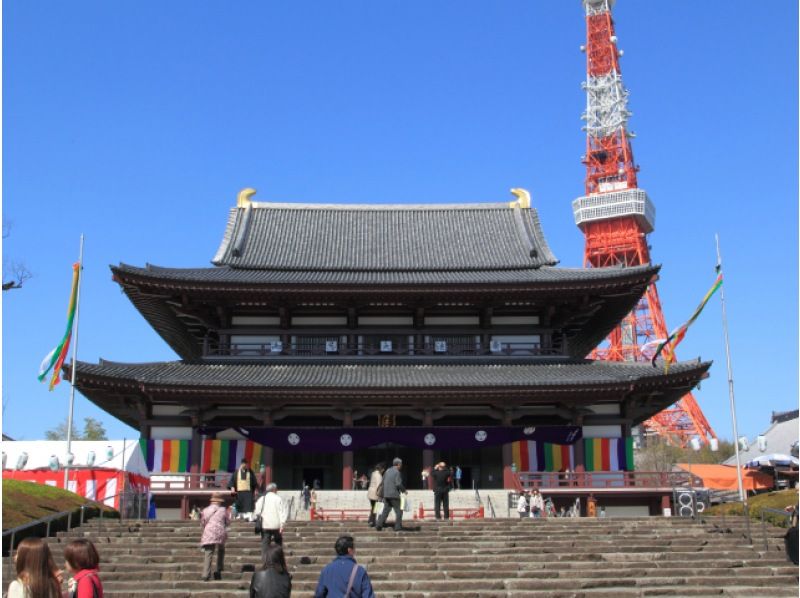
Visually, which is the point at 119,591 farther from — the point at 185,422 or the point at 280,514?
the point at 185,422

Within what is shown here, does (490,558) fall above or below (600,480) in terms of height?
below

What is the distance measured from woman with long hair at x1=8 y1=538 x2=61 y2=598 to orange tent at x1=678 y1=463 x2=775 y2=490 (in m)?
44.5

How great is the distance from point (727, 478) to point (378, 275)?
31.2 m

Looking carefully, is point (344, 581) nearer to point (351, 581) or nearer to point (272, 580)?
point (351, 581)

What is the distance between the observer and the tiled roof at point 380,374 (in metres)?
29.7

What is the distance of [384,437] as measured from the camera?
30.8 m

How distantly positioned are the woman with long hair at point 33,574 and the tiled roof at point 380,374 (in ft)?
74.5

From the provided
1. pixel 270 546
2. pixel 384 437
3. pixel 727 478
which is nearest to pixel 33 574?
pixel 270 546

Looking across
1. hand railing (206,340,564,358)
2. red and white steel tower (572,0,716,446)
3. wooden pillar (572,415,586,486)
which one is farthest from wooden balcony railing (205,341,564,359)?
red and white steel tower (572,0,716,446)

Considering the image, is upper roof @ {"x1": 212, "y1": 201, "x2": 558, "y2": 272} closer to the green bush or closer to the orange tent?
the green bush

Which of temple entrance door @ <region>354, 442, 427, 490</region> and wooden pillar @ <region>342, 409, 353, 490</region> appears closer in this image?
wooden pillar @ <region>342, 409, 353, 490</region>

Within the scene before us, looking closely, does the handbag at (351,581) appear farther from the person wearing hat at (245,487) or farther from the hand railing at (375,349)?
the hand railing at (375,349)

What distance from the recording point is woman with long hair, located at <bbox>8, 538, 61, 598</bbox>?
265 inches

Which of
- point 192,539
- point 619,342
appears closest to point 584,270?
point 192,539
